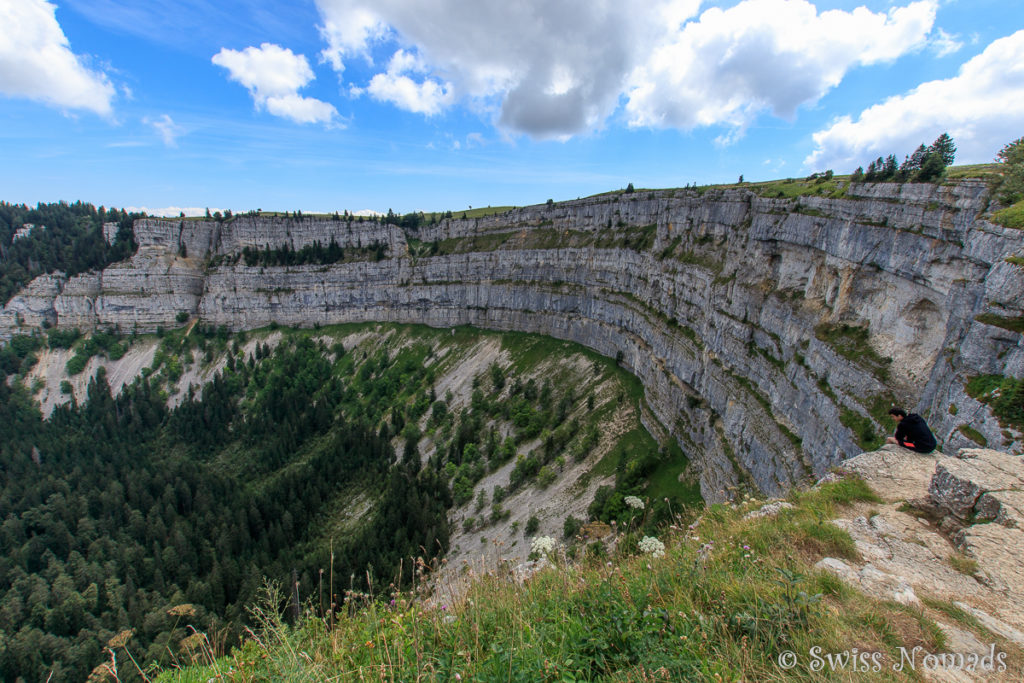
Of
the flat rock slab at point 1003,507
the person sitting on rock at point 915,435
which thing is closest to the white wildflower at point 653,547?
the flat rock slab at point 1003,507

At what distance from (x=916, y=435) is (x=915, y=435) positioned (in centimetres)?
2

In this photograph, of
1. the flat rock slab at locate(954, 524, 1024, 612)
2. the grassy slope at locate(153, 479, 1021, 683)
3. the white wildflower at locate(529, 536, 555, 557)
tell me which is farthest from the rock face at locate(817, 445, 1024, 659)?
the white wildflower at locate(529, 536, 555, 557)

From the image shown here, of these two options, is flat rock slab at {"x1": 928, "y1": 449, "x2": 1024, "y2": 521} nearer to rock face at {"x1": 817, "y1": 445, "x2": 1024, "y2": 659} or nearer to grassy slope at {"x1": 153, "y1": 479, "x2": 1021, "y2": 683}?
rock face at {"x1": 817, "y1": 445, "x2": 1024, "y2": 659}

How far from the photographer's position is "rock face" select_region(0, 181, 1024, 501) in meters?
15.9

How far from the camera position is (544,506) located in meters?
40.1

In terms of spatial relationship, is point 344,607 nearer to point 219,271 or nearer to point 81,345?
point 219,271

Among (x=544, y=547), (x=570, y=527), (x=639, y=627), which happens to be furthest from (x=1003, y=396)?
(x=570, y=527)

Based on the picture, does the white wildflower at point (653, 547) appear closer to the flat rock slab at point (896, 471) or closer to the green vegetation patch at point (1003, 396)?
the flat rock slab at point (896, 471)

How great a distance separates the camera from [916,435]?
38.0 ft

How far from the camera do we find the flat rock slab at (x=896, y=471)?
9.48 metres

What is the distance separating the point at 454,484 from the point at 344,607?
153 feet

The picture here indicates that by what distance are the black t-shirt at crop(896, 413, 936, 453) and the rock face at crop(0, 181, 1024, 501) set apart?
1.84 m

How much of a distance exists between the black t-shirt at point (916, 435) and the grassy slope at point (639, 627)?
21.5 ft

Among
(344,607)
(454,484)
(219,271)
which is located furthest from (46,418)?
(344,607)
